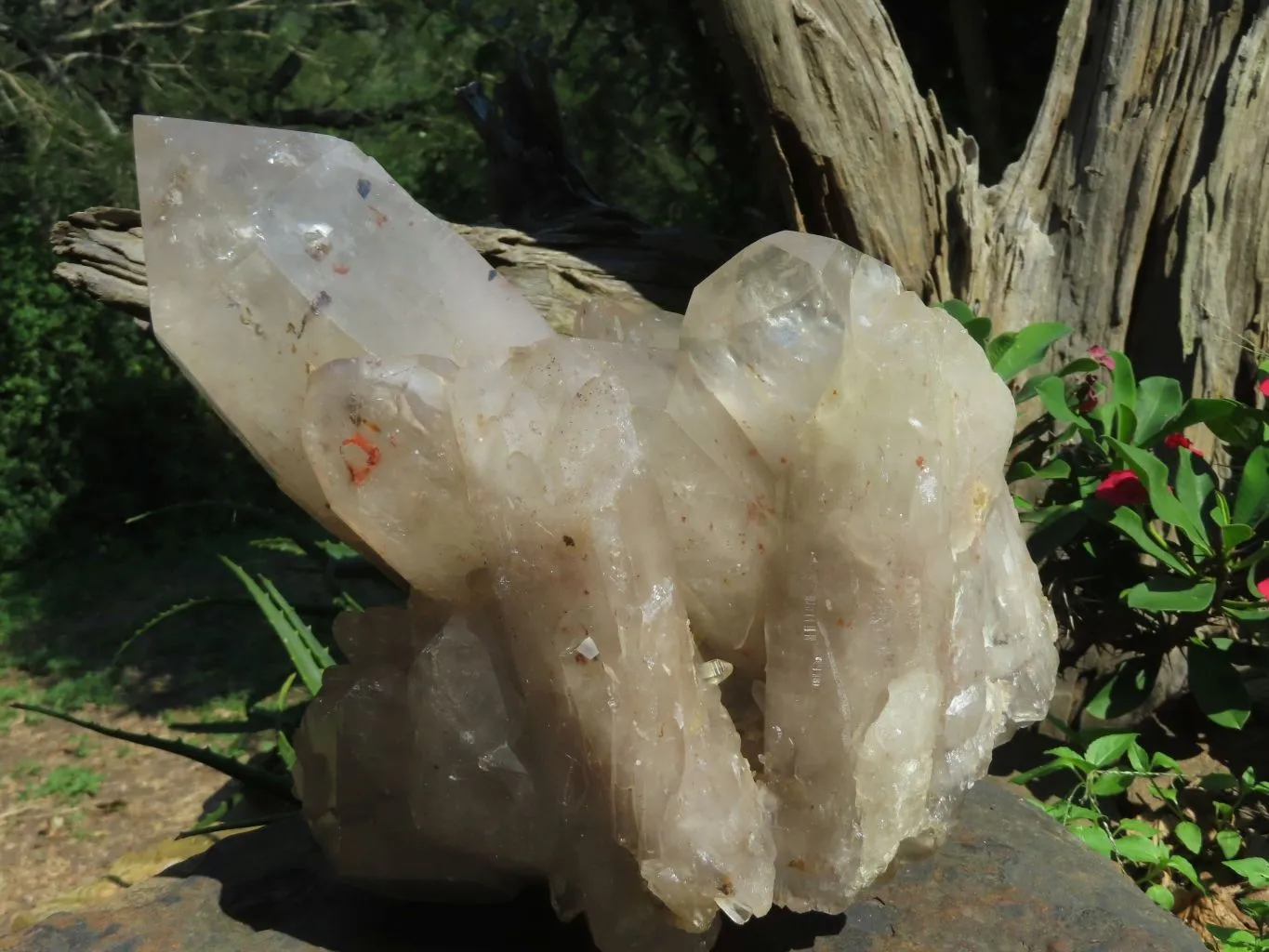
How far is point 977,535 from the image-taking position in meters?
1.41

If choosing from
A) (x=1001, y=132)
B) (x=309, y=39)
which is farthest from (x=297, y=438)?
(x=309, y=39)

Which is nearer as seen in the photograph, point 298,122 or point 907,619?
point 907,619

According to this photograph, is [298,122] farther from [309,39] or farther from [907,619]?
[907,619]

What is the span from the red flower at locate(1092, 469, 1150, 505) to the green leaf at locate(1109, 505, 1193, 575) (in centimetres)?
6

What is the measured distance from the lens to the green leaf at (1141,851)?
2275 millimetres

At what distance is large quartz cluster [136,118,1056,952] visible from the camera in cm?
123

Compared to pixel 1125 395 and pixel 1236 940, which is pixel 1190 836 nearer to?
pixel 1236 940

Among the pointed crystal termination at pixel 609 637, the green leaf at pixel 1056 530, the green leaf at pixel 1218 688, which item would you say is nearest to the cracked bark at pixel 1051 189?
the green leaf at pixel 1056 530

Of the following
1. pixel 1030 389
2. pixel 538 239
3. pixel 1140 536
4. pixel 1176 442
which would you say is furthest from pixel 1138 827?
pixel 538 239

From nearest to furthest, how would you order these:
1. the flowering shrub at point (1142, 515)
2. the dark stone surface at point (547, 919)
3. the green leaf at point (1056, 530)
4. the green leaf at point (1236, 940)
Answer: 1. the dark stone surface at point (547, 919)
2. the green leaf at point (1236, 940)
3. the flowering shrub at point (1142, 515)
4. the green leaf at point (1056, 530)

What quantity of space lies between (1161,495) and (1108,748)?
0.58 m

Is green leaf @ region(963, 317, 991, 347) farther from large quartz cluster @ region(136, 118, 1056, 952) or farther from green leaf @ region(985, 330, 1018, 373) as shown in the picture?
large quartz cluster @ region(136, 118, 1056, 952)

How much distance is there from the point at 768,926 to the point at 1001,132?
10.2ft

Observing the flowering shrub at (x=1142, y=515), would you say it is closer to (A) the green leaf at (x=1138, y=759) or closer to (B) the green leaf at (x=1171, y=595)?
(B) the green leaf at (x=1171, y=595)
